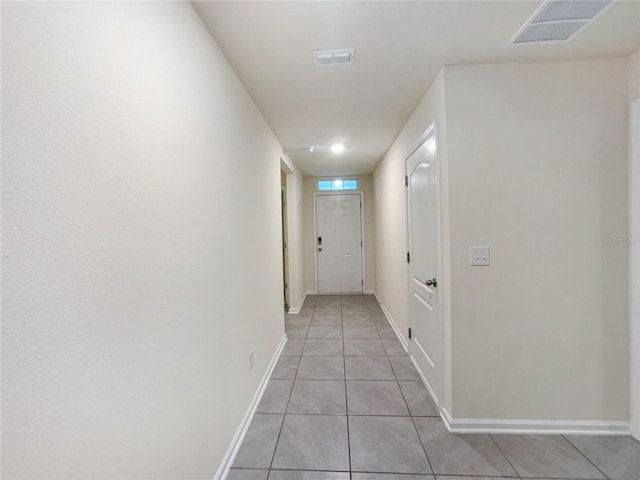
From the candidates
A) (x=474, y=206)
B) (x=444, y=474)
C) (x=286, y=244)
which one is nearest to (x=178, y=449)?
(x=444, y=474)

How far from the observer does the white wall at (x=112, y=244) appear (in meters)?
0.55

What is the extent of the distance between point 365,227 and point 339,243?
23.7 inches

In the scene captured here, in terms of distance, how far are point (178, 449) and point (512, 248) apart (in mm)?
2085

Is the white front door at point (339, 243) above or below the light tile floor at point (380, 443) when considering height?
above

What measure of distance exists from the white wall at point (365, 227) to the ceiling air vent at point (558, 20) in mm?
3812

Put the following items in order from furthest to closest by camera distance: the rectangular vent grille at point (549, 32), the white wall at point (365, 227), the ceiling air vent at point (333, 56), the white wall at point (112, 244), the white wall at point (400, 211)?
the white wall at point (365, 227) < the white wall at point (400, 211) < the ceiling air vent at point (333, 56) < the rectangular vent grille at point (549, 32) < the white wall at point (112, 244)

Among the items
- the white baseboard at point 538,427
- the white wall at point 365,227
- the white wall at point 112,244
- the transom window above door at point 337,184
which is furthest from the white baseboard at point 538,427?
the transom window above door at point 337,184

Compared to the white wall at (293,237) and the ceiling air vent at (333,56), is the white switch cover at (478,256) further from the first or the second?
the white wall at (293,237)

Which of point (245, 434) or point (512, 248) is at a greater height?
point (512, 248)

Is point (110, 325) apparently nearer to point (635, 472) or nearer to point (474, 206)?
point (474, 206)

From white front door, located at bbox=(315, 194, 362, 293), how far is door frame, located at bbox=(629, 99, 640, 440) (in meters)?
3.89

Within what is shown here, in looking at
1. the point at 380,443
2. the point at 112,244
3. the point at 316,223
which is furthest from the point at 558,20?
the point at 316,223

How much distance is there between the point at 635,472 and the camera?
1454 mm

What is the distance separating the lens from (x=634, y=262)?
5.54 ft
